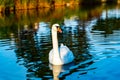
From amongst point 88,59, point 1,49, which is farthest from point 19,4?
point 88,59

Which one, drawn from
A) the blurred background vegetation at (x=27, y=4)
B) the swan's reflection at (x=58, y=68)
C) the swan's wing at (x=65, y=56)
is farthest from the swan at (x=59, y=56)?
the blurred background vegetation at (x=27, y=4)

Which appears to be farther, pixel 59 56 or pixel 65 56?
pixel 65 56

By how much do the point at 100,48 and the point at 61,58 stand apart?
151 inches

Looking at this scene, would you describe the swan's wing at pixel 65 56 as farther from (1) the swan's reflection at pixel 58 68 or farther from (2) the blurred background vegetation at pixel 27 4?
(2) the blurred background vegetation at pixel 27 4

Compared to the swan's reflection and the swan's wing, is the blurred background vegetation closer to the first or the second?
the swan's wing

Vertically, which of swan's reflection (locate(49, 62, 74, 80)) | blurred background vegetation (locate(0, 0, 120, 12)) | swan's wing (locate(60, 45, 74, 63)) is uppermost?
blurred background vegetation (locate(0, 0, 120, 12))

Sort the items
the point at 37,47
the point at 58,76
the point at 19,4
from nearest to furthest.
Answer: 1. the point at 58,76
2. the point at 37,47
3. the point at 19,4

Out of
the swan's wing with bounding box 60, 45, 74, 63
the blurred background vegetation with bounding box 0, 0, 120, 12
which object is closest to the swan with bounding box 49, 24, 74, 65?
the swan's wing with bounding box 60, 45, 74, 63

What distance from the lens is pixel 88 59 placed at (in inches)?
645

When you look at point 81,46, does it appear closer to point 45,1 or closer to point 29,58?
point 29,58

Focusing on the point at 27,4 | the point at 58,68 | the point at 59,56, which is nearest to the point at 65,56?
the point at 59,56

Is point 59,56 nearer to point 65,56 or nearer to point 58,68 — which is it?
point 65,56

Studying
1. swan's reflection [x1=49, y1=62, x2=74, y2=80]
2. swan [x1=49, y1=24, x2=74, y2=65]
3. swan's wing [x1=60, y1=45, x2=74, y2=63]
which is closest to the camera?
swan's reflection [x1=49, y1=62, x2=74, y2=80]

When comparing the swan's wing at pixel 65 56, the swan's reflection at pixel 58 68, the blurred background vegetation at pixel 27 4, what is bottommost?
the swan's reflection at pixel 58 68
